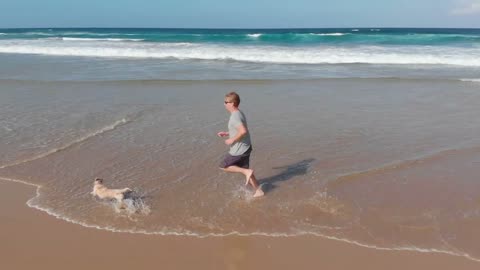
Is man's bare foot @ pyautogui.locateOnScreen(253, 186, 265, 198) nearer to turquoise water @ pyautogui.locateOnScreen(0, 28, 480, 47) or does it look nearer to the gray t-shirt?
the gray t-shirt

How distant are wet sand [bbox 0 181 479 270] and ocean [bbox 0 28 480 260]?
0.17 meters

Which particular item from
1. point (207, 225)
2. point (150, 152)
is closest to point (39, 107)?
point (150, 152)

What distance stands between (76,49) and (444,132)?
2405cm

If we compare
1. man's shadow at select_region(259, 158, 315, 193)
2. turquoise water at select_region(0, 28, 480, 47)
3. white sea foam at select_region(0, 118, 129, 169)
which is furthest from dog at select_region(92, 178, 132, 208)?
turquoise water at select_region(0, 28, 480, 47)

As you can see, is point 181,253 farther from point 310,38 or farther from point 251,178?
point 310,38

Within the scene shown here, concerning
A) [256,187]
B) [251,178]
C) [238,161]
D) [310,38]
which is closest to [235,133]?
[238,161]

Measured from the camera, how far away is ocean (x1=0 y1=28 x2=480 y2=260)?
15.5 feet

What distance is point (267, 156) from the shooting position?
675cm

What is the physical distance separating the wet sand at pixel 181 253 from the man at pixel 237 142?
3.49ft

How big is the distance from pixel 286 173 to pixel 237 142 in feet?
3.61

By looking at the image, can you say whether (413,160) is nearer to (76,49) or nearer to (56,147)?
(56,147)

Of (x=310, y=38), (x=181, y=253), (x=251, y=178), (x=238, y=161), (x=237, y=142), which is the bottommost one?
(x=181, y=253)

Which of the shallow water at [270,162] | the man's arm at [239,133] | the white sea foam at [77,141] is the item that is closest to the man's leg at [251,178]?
the shallow water at [270,162]

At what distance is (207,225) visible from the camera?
4.66m
